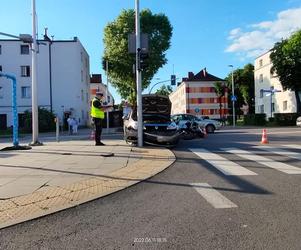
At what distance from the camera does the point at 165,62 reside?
Result: 188 ft

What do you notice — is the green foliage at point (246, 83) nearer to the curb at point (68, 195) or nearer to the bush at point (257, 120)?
the bush at point (257, 120)

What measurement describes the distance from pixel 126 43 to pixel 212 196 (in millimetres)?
47068

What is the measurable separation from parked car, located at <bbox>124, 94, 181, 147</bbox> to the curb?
6.26 metres

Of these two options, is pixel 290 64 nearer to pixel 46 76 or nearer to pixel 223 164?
pixel 46 76

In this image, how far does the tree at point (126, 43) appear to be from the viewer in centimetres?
5475

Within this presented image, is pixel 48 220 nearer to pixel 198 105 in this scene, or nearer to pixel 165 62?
pixel 165 62

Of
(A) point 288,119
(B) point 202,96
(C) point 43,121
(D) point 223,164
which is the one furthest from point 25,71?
(B) point 202,96

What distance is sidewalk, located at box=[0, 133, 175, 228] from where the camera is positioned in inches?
296

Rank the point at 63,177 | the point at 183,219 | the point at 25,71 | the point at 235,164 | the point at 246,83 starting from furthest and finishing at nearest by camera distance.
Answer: the point at 246,83
the point at 25,71
the point at 235,164
the point at 63,177
the point at 183,219

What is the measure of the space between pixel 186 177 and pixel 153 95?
414 inches

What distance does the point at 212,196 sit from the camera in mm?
8250

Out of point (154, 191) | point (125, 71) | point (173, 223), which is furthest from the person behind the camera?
point (125, 71)

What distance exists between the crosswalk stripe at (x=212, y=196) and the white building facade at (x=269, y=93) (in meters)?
48.8

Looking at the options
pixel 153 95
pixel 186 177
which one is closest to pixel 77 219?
pixel 186 177
